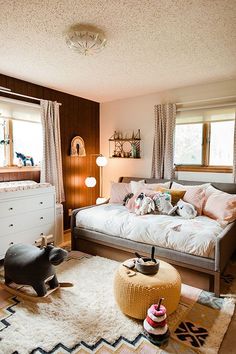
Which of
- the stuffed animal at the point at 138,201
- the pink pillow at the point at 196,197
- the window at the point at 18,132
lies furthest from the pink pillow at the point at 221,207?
the window at the point at 18,132

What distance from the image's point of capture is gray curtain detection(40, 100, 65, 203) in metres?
3.63

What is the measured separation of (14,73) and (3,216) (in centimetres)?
186

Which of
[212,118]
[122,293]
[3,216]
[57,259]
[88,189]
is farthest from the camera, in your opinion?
[88,189]

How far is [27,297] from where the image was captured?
213 centimetres

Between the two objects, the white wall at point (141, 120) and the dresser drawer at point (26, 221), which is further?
the white wall at point (141, 120)

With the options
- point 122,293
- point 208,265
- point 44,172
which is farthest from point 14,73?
point 208,265

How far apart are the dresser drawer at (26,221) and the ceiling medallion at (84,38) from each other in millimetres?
2033

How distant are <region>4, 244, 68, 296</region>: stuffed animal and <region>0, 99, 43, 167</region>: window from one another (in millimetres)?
1636

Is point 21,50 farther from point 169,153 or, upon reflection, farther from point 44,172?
point 169,153

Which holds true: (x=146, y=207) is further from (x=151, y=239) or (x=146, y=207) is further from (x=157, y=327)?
(x=157, y=327)

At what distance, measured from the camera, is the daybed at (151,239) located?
2234 millimetres

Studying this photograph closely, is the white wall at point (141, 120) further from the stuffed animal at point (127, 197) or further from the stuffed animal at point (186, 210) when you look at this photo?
the stuffed animal at point (186, 210)

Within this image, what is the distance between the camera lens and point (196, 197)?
10.3 ft

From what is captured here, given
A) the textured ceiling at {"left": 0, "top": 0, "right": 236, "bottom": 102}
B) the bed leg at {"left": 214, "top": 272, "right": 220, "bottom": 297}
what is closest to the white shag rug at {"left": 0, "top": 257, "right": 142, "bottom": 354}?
the bed leg at {"left": 214, "top": 272, "right": 220, "bottom": 297}
